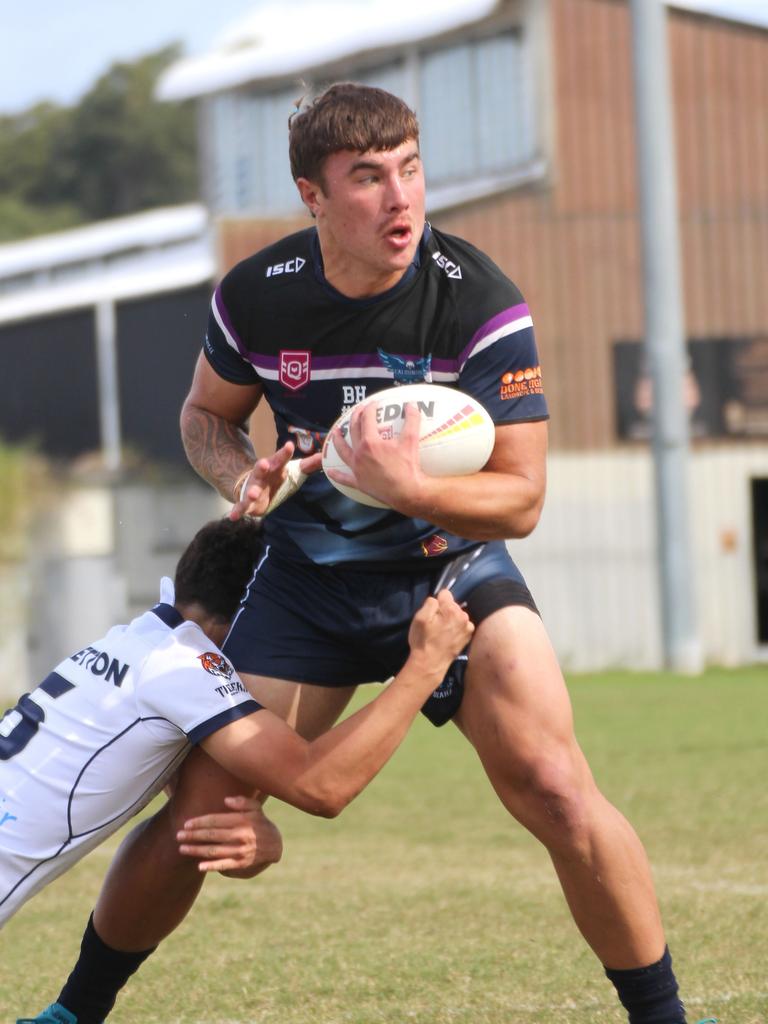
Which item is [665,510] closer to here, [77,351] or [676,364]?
[676,364]

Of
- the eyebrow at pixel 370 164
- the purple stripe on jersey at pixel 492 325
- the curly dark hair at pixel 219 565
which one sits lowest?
the curly dark hair at pixel 219 565

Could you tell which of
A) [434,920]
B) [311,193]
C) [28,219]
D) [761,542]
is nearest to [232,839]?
[311,193]

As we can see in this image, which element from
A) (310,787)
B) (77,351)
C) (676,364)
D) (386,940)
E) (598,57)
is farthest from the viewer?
(77,351)

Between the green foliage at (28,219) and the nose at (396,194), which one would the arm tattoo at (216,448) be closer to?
the nose at (396,194)

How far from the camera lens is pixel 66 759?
4555mm

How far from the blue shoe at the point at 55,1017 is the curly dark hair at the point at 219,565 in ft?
3.86

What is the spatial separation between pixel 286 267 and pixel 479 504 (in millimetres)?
978

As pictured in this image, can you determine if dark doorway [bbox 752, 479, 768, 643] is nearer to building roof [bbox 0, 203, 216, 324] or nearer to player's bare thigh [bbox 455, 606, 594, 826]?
building roof [bbox 0, 203, 216, 324]

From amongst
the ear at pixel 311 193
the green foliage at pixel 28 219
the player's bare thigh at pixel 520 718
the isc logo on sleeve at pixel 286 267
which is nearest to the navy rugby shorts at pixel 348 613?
the player's bare thigh at pixel 520 718

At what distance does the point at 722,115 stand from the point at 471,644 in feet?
60.3

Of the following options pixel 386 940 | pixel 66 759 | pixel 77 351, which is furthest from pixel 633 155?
pixel 66 759

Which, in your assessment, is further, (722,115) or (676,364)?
(722,115)

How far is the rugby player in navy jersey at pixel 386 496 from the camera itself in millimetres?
4398

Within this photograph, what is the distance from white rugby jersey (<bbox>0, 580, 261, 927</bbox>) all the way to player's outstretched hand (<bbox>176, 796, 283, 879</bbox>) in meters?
0.20
